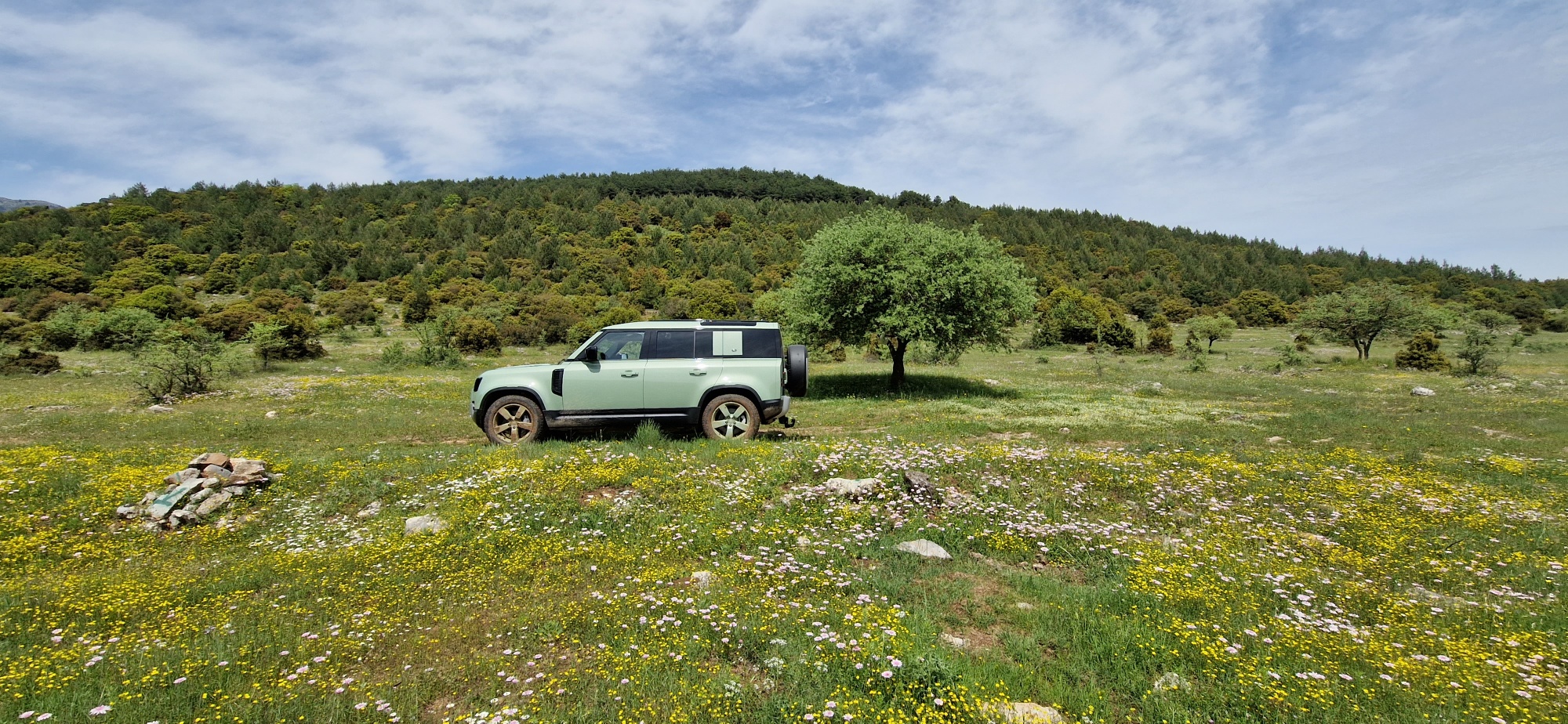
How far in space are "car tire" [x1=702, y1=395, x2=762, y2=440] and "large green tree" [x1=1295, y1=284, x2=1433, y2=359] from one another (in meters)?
43.4

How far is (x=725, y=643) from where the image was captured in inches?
195

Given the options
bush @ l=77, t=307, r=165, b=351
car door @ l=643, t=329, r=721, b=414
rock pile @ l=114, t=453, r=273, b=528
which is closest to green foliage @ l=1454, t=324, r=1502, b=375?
car door @ l=643, t=329, r=721, b=414

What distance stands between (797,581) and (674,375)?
6477 mm

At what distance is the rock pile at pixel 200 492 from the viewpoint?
7.84 m

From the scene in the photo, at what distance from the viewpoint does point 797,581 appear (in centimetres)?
614

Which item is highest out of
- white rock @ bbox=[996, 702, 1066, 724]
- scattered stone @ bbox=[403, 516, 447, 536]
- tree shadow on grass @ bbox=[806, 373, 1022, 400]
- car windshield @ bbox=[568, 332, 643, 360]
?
car windshield @ bbox=[568, 332, 643, 360]

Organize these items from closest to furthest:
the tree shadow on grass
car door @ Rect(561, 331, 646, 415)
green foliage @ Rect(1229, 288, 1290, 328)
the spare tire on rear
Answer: car door @ Rect(561, 331, 646, 415) < the spare tire on rear < the tree shadow on grass < green foliage @ Rect(1229, 288, 1290, 328)

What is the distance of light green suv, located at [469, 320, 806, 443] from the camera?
11.8 metres

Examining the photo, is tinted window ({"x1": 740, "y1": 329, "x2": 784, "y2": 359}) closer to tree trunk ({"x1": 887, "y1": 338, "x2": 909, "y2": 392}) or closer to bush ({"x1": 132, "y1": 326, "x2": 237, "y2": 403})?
tree trunk ({"x1": 887, "y1": 338, "x2": 909, "y2": 392})

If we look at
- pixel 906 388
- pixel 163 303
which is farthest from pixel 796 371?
pixel 163 303

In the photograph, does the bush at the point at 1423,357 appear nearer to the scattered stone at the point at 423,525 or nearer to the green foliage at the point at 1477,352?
the green foliage at the point at 1477,352

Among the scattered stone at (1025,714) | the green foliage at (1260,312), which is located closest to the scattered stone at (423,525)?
the scattered stone at (1025,714)

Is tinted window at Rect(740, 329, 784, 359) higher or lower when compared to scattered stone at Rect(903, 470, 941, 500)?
higher

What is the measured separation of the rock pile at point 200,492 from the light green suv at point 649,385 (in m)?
3.48
